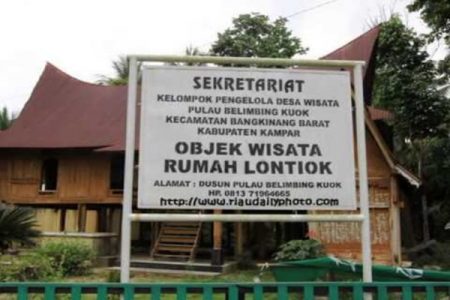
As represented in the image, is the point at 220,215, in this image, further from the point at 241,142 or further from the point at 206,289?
the point at 206,289

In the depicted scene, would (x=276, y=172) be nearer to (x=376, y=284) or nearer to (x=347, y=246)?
(x=376, y=284)

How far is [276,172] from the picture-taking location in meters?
4.88

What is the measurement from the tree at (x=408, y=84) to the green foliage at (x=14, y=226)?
12.5 meters

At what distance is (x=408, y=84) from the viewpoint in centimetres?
1823

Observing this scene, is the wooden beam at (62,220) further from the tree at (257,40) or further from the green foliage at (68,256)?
the tree at (257,40)

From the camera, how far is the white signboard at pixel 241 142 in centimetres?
482

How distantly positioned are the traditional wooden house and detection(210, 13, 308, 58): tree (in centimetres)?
989

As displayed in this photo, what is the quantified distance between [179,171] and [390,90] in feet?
49.9

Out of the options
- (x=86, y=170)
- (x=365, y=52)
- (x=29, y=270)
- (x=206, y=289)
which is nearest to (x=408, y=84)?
(x=365, y=52)

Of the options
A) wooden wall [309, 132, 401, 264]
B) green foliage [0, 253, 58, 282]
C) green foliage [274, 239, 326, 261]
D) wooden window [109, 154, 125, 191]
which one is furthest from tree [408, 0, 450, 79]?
green foliage [0, 253, 58, 282]

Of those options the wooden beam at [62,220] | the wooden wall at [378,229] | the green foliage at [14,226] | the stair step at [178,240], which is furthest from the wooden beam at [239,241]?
the green foliage at [14,226]

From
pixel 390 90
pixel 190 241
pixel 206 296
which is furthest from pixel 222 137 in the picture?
pixel 390 90

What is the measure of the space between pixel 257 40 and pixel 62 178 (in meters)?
15.3

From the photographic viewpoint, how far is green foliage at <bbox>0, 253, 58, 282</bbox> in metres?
11.8
